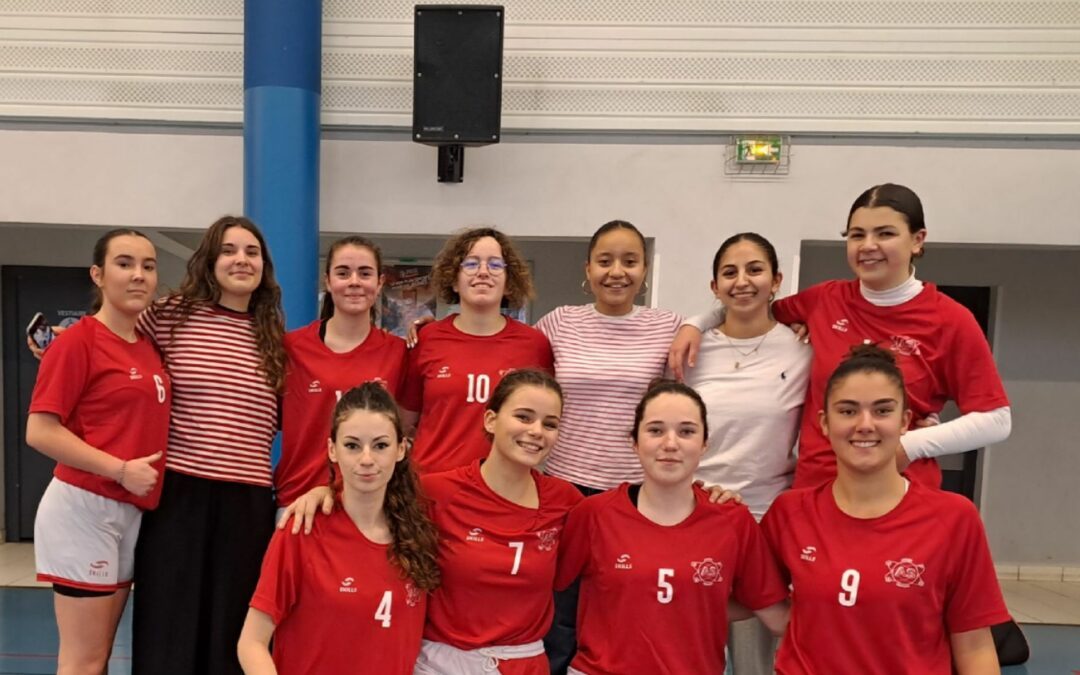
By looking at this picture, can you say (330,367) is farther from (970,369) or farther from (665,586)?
(970,369)

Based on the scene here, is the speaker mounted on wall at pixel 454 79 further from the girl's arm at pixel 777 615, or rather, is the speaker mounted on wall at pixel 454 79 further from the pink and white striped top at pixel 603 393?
the girl's arm at pixel 777 615

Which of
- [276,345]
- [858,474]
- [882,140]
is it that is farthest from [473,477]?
[882,140]

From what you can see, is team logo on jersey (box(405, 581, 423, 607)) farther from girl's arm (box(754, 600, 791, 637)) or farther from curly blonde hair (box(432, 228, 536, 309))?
curly blonde hair (box(432, 228, 536, 309))

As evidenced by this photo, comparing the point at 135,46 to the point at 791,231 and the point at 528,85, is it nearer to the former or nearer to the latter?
the point at 528,85

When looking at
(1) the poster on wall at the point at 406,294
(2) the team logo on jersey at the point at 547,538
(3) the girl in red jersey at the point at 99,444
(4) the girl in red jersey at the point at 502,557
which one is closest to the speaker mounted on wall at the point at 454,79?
(1) the poster on wall at the point at 406,294

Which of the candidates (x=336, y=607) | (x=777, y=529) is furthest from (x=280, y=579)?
(x=777, y=529)

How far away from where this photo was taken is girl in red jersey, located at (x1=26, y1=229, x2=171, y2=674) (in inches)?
89.4

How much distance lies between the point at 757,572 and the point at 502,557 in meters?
0.77

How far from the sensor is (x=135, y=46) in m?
5.00

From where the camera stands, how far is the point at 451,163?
4.79m

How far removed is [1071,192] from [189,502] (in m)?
5.65

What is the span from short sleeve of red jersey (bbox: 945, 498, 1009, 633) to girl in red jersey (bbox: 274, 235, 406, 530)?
1.83 m

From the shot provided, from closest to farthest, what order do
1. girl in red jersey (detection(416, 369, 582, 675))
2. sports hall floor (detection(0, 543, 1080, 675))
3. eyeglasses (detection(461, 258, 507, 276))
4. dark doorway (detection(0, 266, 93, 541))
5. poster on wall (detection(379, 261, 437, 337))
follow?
girl in red jersey (detection(416, 369, 582, 675)) → eyeglasses (detection(461, 258, 507, 276)) → sports hall floor (detection(0, 543, 1080, 675)) → poster on wall (detection(379, 261, 437, 337)) → dark doorway (detection(0, 266, 93, 541))

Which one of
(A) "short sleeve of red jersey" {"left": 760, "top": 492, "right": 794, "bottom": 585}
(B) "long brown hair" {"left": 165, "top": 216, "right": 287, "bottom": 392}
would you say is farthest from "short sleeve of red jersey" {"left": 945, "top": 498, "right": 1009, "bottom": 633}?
(B) "long brown hair" {"left": 165, "top": 216, "right": 287, "bottom": 392}
